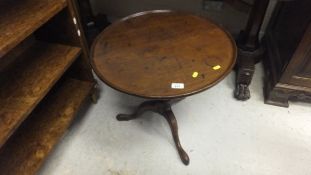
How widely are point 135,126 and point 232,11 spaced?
1215mm

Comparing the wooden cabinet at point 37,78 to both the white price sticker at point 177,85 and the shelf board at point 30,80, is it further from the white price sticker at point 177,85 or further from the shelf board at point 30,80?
the white price sticker at point 177,85

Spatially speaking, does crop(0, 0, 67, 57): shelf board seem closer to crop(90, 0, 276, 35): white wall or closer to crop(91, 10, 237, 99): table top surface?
crop(91, 10, 237, 99): table top surface

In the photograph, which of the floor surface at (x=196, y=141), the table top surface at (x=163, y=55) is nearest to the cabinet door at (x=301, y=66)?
the floor surface at (x=196, y=141)

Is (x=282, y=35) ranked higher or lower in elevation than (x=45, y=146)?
higher

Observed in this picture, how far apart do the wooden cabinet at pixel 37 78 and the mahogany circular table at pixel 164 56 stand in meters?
0.22

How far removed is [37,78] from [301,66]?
133 centimetres

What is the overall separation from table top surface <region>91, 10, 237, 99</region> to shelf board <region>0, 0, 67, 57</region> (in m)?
0.23

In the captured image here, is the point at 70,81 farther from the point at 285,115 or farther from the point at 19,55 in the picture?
the point at 285,115

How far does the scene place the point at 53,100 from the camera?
125 cm

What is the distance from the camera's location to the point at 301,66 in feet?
3.88

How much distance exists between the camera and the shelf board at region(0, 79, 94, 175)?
984 mm

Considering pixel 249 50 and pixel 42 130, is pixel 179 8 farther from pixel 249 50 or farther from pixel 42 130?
pixel 42 130

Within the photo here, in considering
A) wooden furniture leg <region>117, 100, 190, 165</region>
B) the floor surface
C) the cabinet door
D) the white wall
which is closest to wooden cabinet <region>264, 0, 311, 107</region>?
the cabinet door

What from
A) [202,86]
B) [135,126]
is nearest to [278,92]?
[202,86]
